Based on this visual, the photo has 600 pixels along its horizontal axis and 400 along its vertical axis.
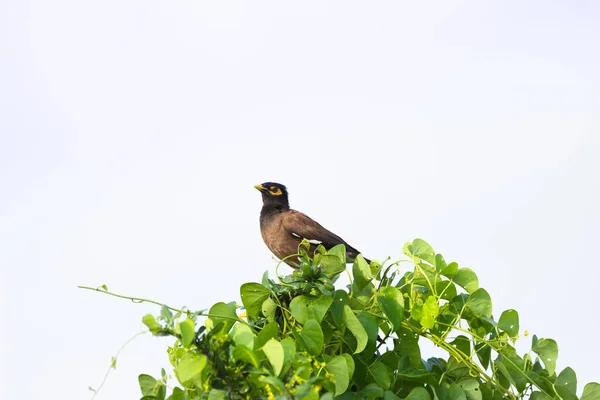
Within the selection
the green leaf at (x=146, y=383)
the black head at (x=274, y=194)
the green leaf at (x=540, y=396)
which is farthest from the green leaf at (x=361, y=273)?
the black head at (x=274, y=194)

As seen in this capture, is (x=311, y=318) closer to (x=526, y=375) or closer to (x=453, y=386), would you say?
(x=453, y=386)

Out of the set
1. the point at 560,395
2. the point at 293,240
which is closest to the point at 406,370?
the point at 560,395

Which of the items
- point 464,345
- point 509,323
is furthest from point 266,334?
point 509,323

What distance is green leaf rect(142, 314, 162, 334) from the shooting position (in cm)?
225

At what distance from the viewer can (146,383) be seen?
345cm

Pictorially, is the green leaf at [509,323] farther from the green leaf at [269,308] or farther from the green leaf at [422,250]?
the green leaf at [269,308]

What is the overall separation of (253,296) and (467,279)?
38.1 inches

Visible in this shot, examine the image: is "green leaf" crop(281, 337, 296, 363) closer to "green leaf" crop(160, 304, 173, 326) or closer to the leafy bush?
the leafy bush

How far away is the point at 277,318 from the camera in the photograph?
330 centimetres

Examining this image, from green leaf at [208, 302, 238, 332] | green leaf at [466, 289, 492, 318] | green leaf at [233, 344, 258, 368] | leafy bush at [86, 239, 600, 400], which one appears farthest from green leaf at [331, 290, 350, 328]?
green leaf at [233, 344, 258, 368]

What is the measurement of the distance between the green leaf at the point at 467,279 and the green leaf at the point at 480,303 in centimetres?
3

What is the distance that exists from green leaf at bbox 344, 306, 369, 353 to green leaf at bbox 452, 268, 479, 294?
66 centimetres

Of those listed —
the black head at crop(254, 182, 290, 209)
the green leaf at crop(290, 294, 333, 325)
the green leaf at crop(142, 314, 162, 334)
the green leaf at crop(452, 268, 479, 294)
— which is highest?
the black head at crop(254, 182, 290, 209)

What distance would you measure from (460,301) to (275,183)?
13.7 ft
